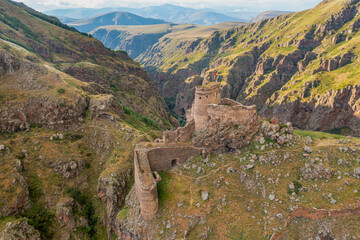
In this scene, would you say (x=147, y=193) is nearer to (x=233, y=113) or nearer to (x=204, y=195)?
(x=204, y=195)

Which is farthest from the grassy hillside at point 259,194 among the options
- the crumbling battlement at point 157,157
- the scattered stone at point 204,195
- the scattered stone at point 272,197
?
the crumbling battlement at point 157,157

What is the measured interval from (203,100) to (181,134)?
960 cm

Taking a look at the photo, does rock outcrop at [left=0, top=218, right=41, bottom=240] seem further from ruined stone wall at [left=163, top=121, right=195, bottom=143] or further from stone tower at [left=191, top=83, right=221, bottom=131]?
stone tower at [left=191, top=83, right=221, bottom=131]

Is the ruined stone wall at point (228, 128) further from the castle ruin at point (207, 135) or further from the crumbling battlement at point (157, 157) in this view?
the crumbling battlement at point (157, 157)

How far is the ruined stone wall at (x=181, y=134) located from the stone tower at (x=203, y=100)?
2.58 metres

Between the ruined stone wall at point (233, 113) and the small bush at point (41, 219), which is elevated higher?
the ruined stone wall at point (233, 113)

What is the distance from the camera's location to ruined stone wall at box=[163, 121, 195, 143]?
49969 millimetres

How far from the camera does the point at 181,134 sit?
4981 cm

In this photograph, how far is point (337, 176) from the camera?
38.1 metres

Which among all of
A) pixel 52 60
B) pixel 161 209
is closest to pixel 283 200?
pixel 161 209

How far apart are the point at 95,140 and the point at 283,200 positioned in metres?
48.1

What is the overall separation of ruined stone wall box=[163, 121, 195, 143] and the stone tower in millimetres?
2585

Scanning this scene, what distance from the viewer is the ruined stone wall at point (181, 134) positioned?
49969 millimetres

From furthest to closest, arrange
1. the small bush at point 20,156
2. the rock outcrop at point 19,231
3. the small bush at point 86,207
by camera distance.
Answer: the small bush at point 20,156
the small bush at point 86,207
the rock outcrop at point 19,231
